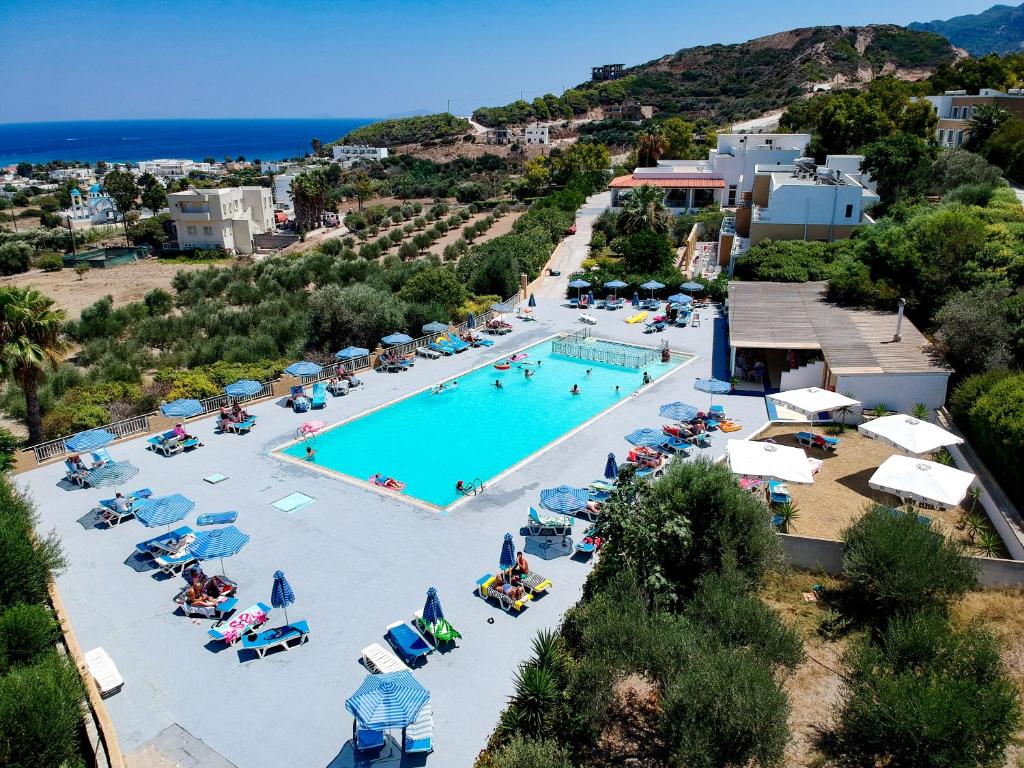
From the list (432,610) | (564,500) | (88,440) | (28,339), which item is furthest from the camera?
(28,339)

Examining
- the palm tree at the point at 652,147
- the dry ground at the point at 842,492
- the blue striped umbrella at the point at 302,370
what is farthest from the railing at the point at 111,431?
the palm tree at the point at 652,147

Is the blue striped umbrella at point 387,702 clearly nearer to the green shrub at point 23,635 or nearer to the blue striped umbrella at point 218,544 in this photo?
the green shrub at point 23,635

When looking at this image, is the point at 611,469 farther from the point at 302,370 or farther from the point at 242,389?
the point at 242,389

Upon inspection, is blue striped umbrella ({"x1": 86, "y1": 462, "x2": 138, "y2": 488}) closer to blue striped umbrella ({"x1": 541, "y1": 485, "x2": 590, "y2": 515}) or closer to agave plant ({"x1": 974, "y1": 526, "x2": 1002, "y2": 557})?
blue striped umbrella ({"x1": 541, "y1": 485, "x2": 590, "y2": 515})

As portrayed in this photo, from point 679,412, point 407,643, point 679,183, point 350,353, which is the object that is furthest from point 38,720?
point 679,183

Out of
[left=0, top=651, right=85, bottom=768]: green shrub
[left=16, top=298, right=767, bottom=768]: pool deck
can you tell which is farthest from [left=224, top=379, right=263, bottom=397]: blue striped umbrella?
[left=0, top=651, right=85, bottom=768]: green shrub

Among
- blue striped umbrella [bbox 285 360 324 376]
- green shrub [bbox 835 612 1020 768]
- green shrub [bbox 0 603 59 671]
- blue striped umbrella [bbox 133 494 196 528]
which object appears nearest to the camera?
green shrub [bbox 835 612 1020 768]
